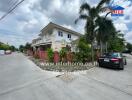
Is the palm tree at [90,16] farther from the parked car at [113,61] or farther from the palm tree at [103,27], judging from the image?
the parked car at [113,61]

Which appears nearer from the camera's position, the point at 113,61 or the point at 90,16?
the point at 113,61

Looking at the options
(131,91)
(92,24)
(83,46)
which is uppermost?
(92,24)

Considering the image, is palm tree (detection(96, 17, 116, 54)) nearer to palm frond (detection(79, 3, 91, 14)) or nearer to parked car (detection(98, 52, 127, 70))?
palm frond (detection(79, 3, 91, 14))

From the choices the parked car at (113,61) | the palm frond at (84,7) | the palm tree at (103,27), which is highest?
the palm frond at (84,7)

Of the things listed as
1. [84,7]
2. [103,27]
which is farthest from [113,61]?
[84,7]

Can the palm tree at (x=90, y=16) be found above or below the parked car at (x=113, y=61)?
above

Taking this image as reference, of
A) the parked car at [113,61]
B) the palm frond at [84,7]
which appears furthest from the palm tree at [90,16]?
the parked car at [113,61]

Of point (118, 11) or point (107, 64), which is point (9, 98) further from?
point (118, 11)

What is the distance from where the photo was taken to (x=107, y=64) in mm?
11609

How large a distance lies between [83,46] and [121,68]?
13.5 feet

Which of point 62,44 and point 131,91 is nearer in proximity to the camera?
point 131,91

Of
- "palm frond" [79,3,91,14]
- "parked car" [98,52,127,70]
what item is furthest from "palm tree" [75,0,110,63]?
"parked car" [98,52,127,70]

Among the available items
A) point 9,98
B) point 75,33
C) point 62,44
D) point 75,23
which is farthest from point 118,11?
point 75,33

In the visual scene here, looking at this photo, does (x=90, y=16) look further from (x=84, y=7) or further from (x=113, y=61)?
(x=113, y=61)
